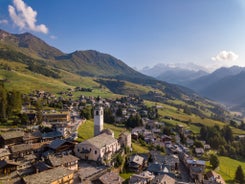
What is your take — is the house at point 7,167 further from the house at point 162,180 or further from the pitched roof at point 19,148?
the house at point 162,180

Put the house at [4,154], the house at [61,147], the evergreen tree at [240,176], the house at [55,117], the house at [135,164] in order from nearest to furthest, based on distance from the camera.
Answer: the house at [4,154]
the house at [61,147]
the house at [135,164]
the evergreen tree at [240,176]
the house at [55,117]

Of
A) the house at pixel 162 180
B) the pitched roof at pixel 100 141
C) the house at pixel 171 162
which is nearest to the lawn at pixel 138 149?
the house at pixel 171 162

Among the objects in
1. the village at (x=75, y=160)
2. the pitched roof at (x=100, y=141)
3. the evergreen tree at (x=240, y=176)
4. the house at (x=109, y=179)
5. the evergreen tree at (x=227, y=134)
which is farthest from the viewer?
the evergreen tree at (x=227, y=134)

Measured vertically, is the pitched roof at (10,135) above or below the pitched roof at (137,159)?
above

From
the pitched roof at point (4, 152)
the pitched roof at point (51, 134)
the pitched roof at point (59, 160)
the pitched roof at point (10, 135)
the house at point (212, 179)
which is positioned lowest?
the house at point (212, 179)

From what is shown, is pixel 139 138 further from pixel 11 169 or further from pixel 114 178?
pixel 11 169

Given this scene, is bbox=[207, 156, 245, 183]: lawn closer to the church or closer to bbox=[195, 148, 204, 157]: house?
bbox=[195, 148, 204, 157]: house

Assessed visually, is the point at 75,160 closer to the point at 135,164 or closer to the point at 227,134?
the point at 135,164
